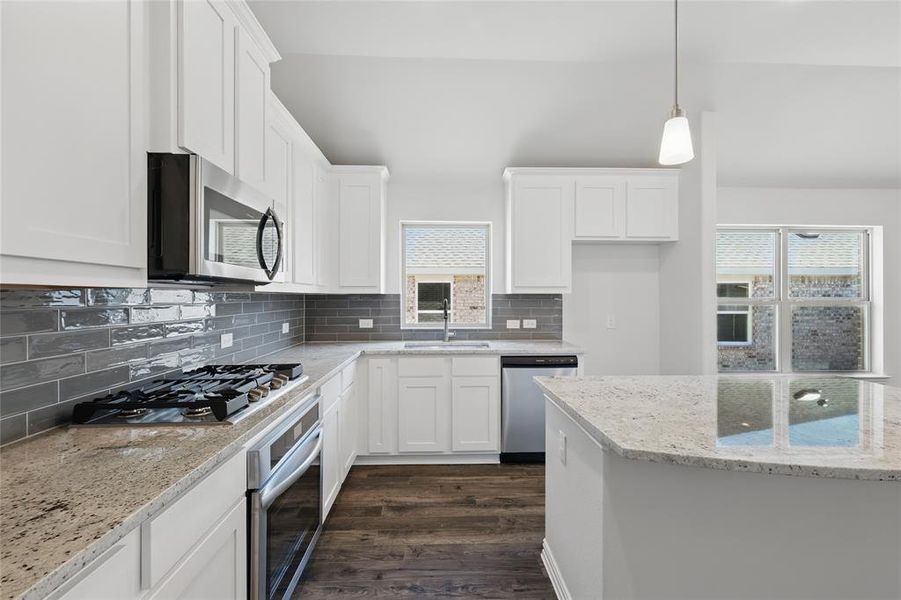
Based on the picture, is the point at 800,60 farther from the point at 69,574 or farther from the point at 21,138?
the point at 69,574

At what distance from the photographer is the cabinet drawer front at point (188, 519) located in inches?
31.8

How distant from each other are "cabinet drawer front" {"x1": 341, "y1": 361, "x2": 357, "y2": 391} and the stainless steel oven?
0.60 meters

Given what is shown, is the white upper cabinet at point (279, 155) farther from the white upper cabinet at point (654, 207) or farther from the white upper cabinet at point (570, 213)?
the white upper cabinet at point (654, 207)

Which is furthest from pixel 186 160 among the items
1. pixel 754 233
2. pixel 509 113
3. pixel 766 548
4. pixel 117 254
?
pixel 754 233

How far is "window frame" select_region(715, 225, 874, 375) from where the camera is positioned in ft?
13.1

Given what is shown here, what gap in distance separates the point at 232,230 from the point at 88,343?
1.99ft

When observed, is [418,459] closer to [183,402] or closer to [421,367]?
[421,367]

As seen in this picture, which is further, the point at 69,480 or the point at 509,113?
the point at 509,113

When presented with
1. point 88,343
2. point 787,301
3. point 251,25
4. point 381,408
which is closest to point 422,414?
point 381,408

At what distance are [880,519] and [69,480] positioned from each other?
218 cm

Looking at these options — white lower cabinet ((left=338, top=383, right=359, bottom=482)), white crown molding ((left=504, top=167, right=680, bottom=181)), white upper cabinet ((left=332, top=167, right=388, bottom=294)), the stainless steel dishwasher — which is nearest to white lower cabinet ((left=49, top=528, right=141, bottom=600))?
white lower cabinet ((left=338, top=383, right=359, bottom=482))

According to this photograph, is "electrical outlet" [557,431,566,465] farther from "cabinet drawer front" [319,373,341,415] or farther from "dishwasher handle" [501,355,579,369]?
"dishwasher handle" [501,355,579,369]

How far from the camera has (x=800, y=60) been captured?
2836 mm

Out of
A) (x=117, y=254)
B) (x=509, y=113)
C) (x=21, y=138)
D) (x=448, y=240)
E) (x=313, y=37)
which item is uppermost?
(x=313, y=37)
